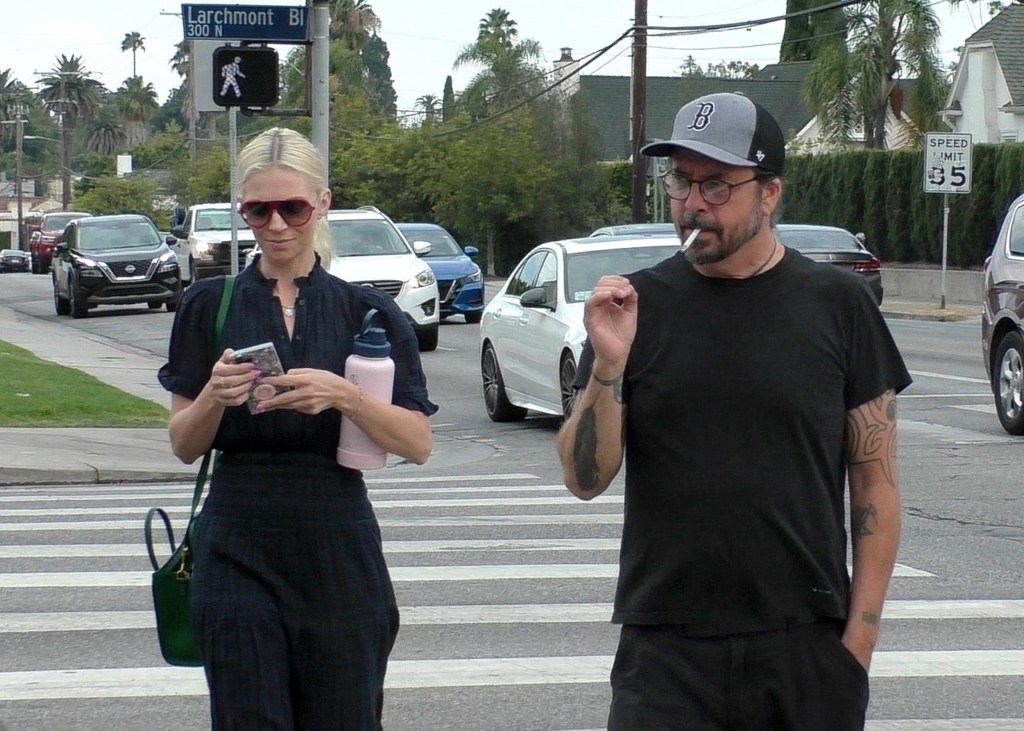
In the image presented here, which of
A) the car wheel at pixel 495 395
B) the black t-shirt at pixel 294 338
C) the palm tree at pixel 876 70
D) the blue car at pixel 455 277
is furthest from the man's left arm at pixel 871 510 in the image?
the palm tree at pixel 876 70

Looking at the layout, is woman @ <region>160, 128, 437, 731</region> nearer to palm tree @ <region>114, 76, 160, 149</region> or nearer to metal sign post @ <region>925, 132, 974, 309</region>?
metal sign post @ <region>925, 132, 974, 309</region>

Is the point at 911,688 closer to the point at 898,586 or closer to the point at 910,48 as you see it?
the point at 898,586

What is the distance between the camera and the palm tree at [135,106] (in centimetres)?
13350

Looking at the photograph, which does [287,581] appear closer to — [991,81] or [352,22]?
[991,81]

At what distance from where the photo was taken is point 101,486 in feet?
42.2

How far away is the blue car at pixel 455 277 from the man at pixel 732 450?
2430cm

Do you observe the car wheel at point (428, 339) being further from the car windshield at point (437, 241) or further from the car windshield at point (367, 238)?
the car windshield at point (437, 241)

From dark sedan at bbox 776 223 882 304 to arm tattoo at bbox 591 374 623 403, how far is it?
74.1 feet

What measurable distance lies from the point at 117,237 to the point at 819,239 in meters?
12.5

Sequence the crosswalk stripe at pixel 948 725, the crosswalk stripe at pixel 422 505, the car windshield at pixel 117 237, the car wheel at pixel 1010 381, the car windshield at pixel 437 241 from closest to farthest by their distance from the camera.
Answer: the crosswalk stripe at pixel 948 725 < the crosswalk stripe at pixel 422 505 < the car wheel at pixel 1010 381 < the car windshield at pixel 437 241 < the car windshield at pixel 117 237

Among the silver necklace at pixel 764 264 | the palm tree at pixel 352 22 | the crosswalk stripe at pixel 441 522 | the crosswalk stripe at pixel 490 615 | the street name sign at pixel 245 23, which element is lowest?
the crosswalk stripe at pixel 441 522

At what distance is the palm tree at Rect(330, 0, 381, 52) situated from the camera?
93.6m

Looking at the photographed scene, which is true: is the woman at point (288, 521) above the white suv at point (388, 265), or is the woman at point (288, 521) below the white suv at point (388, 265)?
above

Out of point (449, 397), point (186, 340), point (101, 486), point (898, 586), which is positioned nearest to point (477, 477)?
point (101, 486)
